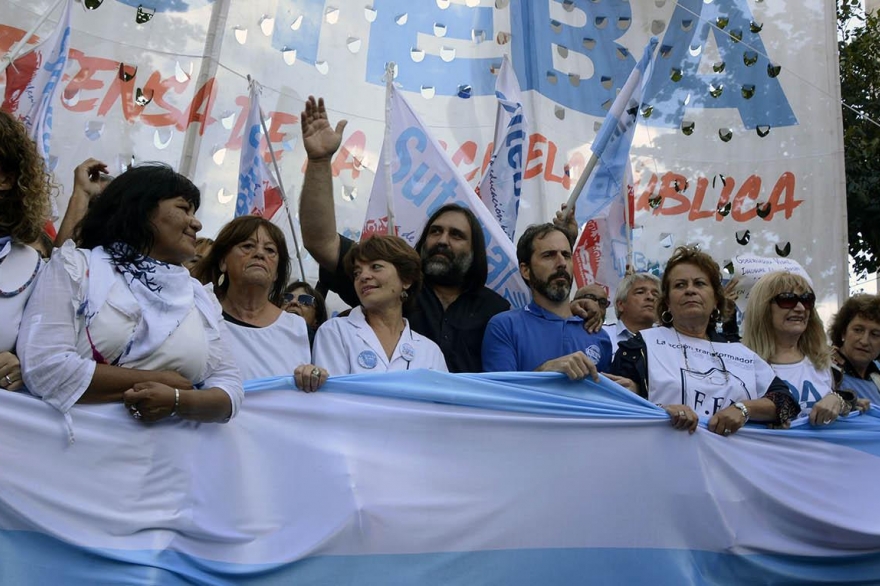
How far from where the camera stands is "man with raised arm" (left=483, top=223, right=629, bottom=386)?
14.2 ft

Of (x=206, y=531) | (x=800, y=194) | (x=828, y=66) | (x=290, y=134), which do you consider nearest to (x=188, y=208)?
(x=206, y=531)

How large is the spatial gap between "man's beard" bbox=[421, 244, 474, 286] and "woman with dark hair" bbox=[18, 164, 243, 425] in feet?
4.83

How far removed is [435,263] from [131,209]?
1701mm

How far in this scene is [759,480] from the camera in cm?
394

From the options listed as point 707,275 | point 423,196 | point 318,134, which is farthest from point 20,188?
point 423,196

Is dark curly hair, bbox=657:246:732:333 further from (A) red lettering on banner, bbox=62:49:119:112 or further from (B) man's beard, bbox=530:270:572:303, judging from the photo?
(A) red lettering on banner, bbox=62:49:119:112

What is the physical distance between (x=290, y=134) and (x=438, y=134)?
1.08 metres

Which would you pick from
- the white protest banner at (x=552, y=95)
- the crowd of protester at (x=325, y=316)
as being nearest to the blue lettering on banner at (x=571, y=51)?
the white protest banner at (x=552, y=95)

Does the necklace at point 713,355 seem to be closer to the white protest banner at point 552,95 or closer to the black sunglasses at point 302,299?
the black sunglasses at point 302,299

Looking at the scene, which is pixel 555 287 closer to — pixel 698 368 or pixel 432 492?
pixel 698 368

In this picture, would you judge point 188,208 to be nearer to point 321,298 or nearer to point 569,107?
point 321,298

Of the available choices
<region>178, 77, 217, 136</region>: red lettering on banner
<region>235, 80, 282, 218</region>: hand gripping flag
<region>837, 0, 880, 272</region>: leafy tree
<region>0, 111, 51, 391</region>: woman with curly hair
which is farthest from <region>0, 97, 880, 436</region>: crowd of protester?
<region>837, 0, 880, 272</region>: leafy tree

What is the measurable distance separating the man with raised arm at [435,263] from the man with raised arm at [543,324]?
166 mm

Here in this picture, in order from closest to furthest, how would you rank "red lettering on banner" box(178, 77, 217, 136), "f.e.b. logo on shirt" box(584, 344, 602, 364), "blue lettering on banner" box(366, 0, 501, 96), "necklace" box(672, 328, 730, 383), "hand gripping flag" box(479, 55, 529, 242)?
"necklace" box(672, 328, 730, 383) → "f.e.b. logo on shirt" box(584, 344, 602, 364) → "hand gripping flag" box(479, 55, 529, 242) → "red lettering on banner" box(178, 77, 217, 136) → "blue lettering on banner" box(366, 0, 501, 96)
